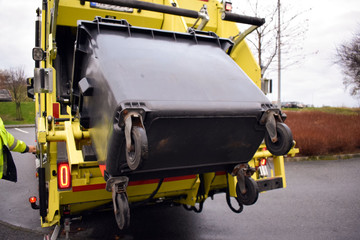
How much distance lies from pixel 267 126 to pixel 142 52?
981 mm

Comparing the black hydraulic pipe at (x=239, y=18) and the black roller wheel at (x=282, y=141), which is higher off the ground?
the black hydraulic pipe at (x=239, y=18)

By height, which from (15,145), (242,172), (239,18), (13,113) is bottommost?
(242,172)

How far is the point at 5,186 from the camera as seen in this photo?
Result: 19.4ft

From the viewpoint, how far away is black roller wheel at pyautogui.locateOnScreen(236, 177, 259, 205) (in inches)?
90.5

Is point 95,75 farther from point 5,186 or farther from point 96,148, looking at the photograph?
point 5,186

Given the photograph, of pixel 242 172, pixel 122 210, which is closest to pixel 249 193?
pixel 242 172

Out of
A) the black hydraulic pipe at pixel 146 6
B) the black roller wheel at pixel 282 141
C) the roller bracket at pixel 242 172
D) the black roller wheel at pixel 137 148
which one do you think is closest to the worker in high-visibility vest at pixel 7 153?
the black hydraulic pipe at pixel 146 6

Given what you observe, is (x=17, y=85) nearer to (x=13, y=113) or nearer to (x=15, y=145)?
(x=13, y=113)

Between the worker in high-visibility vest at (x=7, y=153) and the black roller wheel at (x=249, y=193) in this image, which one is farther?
the worker in high-visibility vest at (x=7, y=153)

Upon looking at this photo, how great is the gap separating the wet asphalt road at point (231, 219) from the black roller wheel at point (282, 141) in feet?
5.63

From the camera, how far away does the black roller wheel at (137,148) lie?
5.54 feet

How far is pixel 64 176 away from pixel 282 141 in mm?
1650

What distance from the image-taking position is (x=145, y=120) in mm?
1861

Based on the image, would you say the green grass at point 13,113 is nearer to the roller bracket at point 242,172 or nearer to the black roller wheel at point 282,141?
the roller bracket at point 242,172
